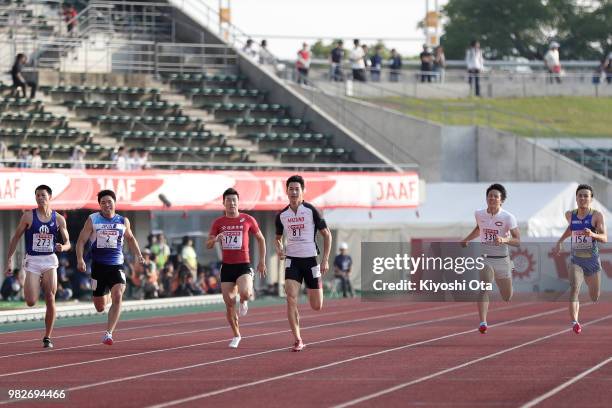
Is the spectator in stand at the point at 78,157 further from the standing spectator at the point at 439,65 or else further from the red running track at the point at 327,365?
the standing spectator at the point at 439,65

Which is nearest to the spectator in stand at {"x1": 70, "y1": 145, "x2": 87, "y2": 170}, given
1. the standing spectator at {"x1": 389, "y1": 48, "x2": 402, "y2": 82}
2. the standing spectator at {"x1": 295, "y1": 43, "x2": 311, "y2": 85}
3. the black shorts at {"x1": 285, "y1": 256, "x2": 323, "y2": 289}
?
the standing spectator at {"x1": 295, "y1": 43, "x2": 311, "y2": 85}

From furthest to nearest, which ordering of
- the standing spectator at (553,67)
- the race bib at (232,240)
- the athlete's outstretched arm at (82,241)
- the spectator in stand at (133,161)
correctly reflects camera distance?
1. the standing spectator at (553,67)
2. the spectator in stand at (133,161)
3. the athlete's outstretched arm at (82,241)
4. the race bib at (232,240)

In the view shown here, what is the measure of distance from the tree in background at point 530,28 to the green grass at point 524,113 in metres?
26.7

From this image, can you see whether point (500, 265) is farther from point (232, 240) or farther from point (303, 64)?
point (303, 64)

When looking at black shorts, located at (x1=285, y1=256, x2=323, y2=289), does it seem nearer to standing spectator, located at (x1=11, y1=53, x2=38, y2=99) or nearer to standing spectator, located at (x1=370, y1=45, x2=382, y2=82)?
standing spectator, located at (x1=11, y1=53, x2=38, y2=99)

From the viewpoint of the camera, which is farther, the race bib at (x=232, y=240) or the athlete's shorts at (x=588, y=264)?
the athlete's shorts at (x=588, y=264)

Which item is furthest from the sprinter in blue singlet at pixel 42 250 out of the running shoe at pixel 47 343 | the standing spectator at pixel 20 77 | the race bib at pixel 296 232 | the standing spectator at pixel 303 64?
the standing spectator at pixel 303 64

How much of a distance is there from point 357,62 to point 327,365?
36.3m

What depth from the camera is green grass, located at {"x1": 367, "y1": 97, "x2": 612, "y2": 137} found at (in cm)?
5003

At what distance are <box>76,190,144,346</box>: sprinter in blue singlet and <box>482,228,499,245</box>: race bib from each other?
183 inches

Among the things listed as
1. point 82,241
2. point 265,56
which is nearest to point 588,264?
point 82,241

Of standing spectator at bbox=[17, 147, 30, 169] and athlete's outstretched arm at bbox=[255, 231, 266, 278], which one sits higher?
standing spectator at bbox=[17, 147, 30, 169]

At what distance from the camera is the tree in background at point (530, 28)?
273ft

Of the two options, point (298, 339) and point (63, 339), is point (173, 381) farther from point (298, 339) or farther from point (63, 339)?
point (63, 339)
